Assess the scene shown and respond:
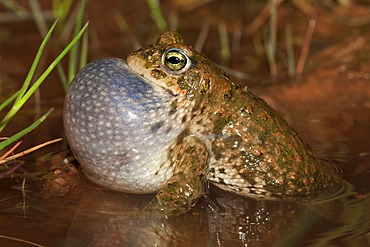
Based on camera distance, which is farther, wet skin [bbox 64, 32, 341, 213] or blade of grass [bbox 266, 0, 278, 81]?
blade of grass [bbox 266, 0, 278, 81]

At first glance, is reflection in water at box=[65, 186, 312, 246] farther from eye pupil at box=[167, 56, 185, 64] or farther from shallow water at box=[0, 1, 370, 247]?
eye pupil at box=[167, 56, 185, 64]

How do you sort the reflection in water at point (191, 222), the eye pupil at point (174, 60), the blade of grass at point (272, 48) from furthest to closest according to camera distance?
the blade of grass at point (272, 48) → the eye pupil at point (174, 60) → the reflection in water at point (191, 222)

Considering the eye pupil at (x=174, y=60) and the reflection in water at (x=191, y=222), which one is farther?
the eye pupil at (x=174, y=60)

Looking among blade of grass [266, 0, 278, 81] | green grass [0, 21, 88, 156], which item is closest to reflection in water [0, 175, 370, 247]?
green grass [0, 21, 88, 156]

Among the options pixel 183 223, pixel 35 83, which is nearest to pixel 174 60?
pixel 35 83

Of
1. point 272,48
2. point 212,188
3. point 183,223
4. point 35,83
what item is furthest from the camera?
point 272,48

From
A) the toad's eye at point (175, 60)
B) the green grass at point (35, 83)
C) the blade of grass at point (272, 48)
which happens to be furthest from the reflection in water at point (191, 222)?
the blade of grass at point (272, 48)

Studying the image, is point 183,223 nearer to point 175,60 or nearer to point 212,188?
point 212,188

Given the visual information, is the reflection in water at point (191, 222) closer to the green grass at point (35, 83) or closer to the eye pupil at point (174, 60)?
the green grass at point (35, 83)
